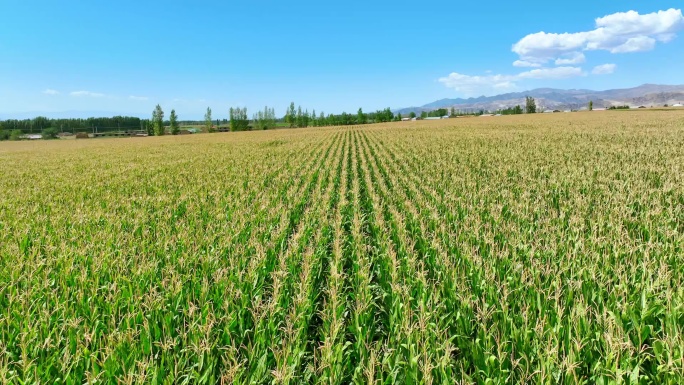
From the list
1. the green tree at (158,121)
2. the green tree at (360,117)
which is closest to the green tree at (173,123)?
the green tree at (158,121)

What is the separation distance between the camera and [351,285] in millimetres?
5930

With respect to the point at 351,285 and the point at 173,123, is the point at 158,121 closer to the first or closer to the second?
the point at 173,123

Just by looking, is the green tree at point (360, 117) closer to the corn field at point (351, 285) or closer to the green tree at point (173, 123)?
the green tree at point (173, 123)

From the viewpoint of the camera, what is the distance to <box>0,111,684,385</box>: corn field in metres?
3.29

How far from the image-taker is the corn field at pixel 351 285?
3295 mm

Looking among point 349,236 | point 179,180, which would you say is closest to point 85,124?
point 179,180

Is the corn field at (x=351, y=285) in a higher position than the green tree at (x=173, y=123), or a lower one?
lower

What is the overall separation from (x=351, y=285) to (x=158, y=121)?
165383mm

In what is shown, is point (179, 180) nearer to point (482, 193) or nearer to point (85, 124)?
point (482, 193)

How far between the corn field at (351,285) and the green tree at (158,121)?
148 meters

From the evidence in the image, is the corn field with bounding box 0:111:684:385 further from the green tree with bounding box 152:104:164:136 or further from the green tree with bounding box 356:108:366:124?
the green tree with bounding box 356:108:366:124

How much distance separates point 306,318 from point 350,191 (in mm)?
9922

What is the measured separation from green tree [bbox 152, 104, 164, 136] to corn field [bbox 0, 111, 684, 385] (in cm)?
14773

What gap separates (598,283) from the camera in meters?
4.41
